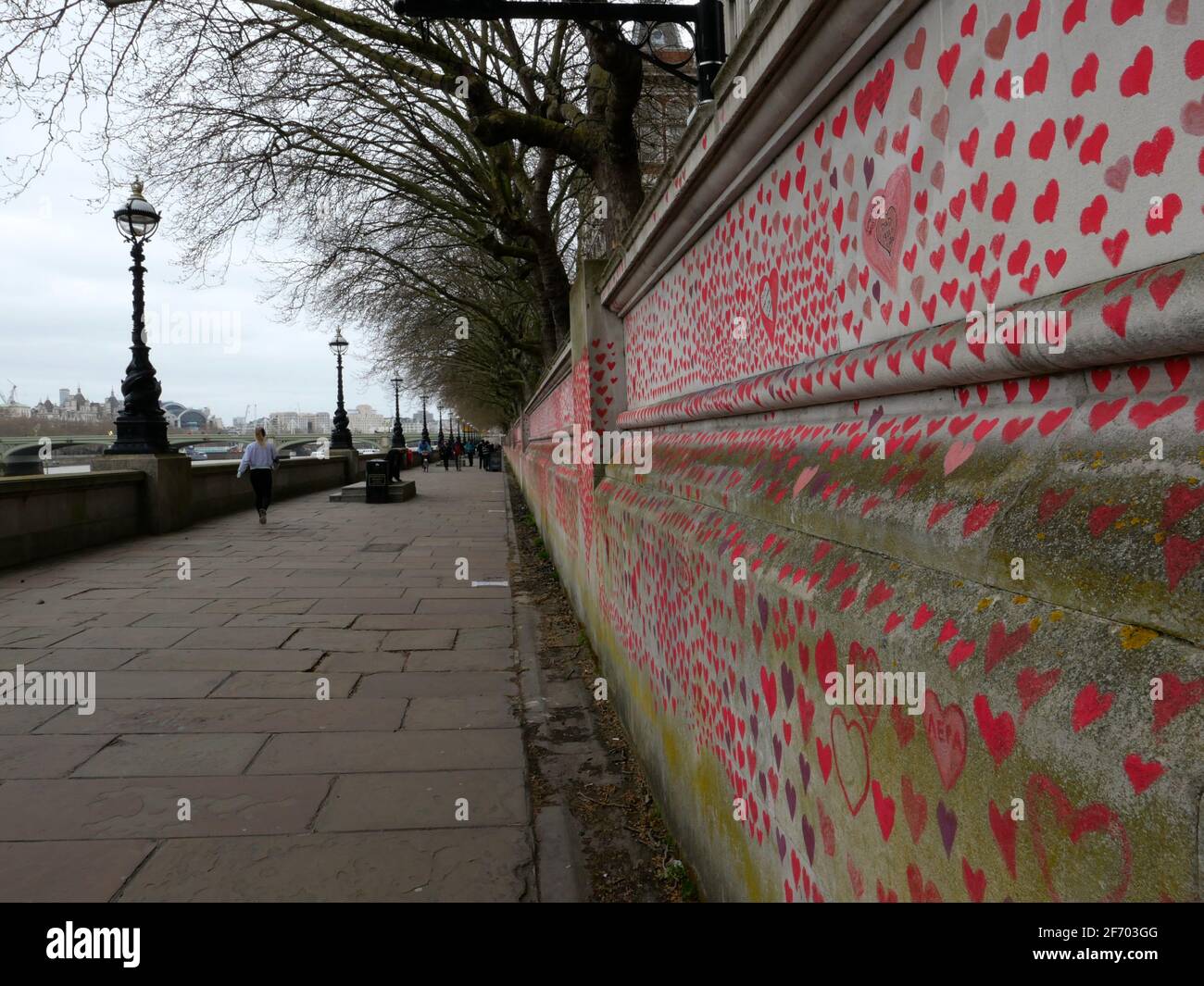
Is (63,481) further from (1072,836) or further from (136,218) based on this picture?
(1072,836)

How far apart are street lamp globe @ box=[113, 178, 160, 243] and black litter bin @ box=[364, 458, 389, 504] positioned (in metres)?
7.69

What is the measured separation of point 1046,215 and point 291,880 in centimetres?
255

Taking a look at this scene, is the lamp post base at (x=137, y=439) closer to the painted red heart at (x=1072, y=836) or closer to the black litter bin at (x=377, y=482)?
the black litter bin at (x=377, y=482)

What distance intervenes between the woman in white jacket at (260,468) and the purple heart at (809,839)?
45.3 feet

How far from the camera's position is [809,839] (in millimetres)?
1528

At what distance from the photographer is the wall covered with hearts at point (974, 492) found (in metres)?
0.79

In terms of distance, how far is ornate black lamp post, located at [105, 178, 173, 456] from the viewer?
1184cm

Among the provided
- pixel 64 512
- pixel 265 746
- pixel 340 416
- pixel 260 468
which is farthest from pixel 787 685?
pixel 340 416

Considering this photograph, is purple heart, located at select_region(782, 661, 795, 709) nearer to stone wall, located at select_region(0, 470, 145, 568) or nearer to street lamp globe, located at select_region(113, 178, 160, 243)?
stone wall, located at select_region(0, 470, 145, 568)

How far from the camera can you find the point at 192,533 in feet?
40.6

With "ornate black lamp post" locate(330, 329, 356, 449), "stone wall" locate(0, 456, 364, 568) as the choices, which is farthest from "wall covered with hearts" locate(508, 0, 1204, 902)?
"ornate black lamp post" locate(330, 329, 356, 449)
